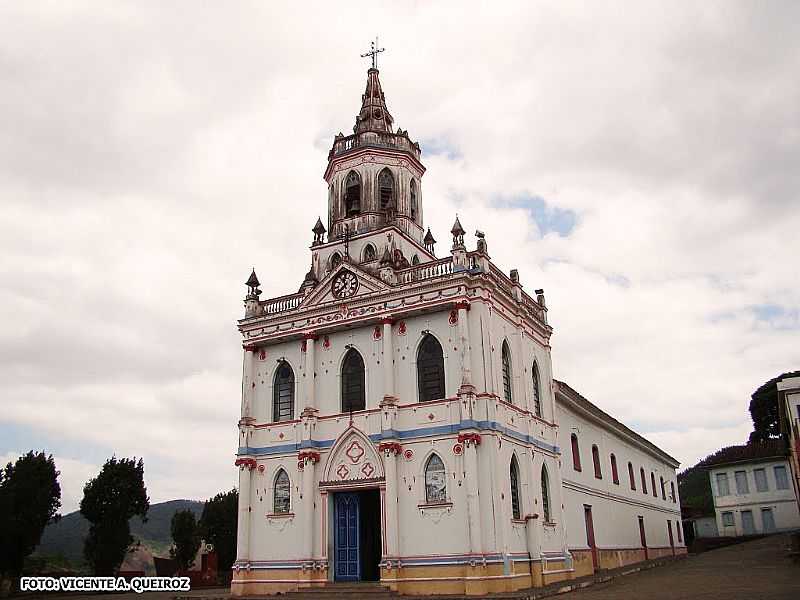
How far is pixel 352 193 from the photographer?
29297 millimetres

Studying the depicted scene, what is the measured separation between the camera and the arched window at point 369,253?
27531 millimetres

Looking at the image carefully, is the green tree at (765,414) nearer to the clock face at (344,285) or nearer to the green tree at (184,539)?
the green tree at (184,539)

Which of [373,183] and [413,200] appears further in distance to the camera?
A: [413,200]

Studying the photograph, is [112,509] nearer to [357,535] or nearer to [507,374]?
[357,535]

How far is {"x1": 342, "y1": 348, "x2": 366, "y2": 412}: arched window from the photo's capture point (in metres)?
24.7

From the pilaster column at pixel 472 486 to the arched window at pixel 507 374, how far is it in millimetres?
2962

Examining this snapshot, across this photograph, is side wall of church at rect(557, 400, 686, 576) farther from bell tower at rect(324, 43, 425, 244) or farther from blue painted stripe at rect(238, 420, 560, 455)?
bell tower at rect(324, 43, 425, 244)

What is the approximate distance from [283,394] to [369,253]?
20.3 feet

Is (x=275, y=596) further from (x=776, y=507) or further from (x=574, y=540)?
(x=776, y=507)

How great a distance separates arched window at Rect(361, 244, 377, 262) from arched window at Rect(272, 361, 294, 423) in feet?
16.3

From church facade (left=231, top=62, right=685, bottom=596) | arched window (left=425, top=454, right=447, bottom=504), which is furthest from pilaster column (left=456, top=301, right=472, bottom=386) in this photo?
arched window (left=425, top=454, right=447, bottom=504)

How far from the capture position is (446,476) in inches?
872

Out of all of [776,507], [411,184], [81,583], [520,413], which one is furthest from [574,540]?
[776,507]

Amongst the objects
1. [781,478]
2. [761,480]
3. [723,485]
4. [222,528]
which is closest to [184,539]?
[222,528]
